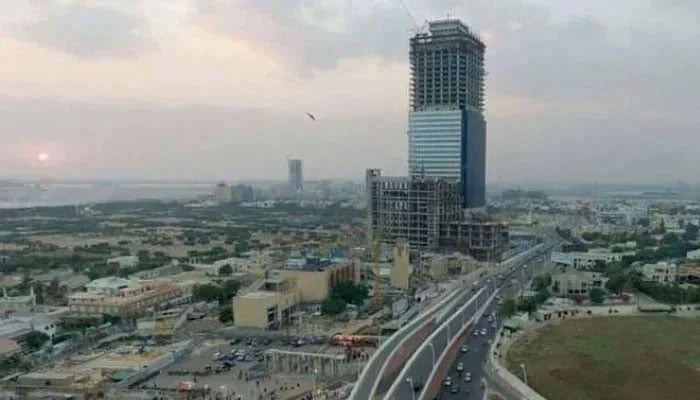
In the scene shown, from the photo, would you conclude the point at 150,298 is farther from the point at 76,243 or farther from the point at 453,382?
the point at 76,243

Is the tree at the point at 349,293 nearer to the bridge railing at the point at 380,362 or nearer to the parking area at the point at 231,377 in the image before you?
the bridge railing at the point at 380,362

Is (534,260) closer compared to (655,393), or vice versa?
(655,393)

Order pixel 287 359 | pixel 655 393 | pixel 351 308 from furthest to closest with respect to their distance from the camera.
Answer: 1. pixel 351 308
2. pixel 287 359
3. pixel 655 393

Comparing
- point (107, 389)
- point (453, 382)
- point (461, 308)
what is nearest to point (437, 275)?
point (461, 308)

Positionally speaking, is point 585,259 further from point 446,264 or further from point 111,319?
point 111,319

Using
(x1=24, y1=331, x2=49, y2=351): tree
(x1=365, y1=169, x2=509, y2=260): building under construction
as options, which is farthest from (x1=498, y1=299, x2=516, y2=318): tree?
(x1=24, y1=331, x2=49, y2=351): tree

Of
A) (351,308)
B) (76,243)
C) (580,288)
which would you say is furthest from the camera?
(76,243)

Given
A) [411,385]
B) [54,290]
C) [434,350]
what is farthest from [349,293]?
[54,290]

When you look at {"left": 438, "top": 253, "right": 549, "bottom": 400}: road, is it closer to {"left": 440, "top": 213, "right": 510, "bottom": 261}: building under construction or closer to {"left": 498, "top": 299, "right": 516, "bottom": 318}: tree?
{"left": 498, "top": 299, "right": 516, "bottom": 318}: tree
